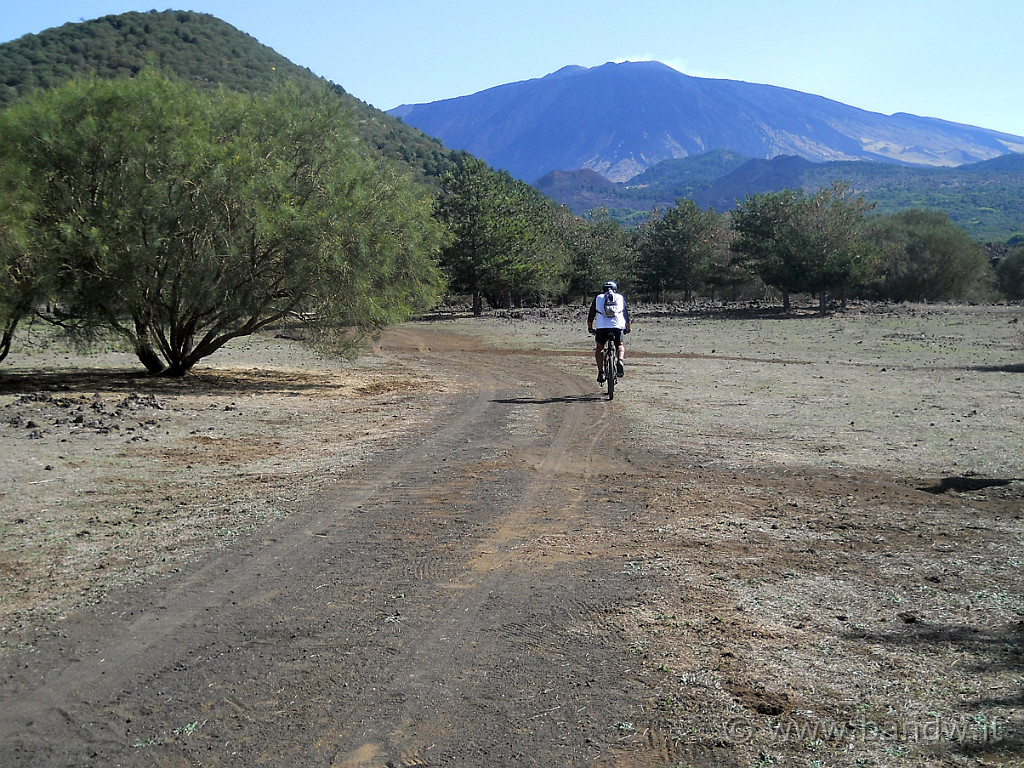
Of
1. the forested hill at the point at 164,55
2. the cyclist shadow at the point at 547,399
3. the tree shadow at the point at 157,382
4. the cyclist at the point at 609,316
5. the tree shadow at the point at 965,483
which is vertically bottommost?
the tree shadow at the point at 965,483

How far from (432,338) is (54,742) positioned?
32446 millimetres

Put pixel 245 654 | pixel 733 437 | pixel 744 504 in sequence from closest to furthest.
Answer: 1. pixel 245 654
2. pixel 744 504
3. pixel 733 437

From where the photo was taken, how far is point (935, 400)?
46.6ft

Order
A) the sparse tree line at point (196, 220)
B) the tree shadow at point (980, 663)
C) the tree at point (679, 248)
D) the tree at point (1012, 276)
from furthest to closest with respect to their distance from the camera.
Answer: the tree at point (1012, 276), the tree at point (679, 248), the sparse tree line at point (196, 220), the tree shadow at point (980, 663)

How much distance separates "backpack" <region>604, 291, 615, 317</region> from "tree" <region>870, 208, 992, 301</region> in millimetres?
59050

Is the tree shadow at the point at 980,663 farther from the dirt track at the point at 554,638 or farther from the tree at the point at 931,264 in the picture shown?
the tree at the point at 931,264

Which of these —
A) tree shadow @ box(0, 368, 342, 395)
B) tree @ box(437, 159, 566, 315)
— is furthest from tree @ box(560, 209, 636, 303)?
tree shadow @ box(0, 368, 342, 395)

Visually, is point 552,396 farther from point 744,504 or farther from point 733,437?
point 744,504

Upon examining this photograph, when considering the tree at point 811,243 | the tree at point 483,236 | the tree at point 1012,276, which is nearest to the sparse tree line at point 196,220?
the tree at point 483,236

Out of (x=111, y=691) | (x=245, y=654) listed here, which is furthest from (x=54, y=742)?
(x=245, y=654)

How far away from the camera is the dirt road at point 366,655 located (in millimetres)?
3340

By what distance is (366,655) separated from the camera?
4129 millimetres

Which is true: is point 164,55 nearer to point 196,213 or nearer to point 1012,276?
point 1012,276

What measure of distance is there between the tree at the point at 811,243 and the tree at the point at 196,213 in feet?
128
